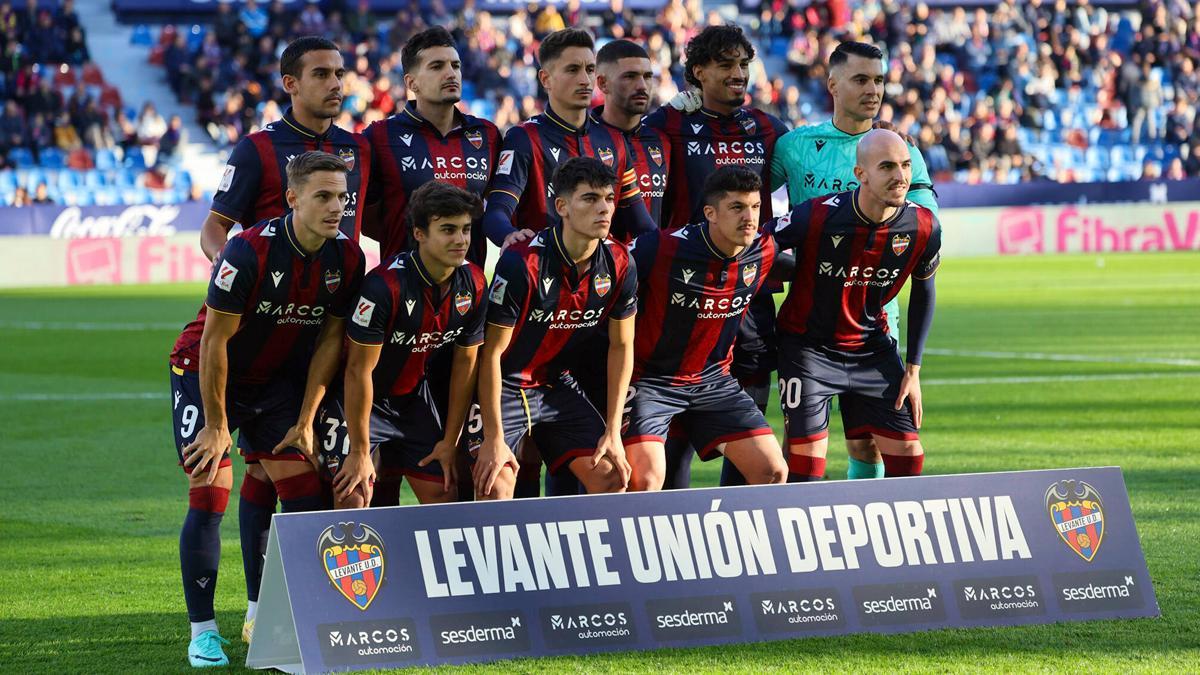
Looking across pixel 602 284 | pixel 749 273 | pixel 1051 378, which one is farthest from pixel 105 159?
pixel 602 284

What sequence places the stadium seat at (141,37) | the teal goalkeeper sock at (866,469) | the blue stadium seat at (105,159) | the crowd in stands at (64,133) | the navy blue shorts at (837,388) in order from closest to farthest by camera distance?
the navy blue shorts at (837,388), the teal goalkeeper sock at (866,469), the crowd in stands at (64,133), the blue stadium seat at (105,159), the stadium seat at (141,37)

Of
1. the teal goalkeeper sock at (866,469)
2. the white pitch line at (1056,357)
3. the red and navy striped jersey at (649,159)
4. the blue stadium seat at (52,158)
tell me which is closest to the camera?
the red and navy striped jersey at (649,159)

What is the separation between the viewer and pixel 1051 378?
12.6 meters

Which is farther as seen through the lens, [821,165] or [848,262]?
[821,165]

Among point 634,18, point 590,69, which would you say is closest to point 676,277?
point 590,69

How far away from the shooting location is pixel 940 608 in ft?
17.5

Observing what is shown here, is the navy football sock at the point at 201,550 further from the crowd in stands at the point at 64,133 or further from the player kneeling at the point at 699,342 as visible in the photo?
the crowd in stands at the point at 64,133

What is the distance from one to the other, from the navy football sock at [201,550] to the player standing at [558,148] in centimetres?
167

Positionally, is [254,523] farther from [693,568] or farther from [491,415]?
[693,568]

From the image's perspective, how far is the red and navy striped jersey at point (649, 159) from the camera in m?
6.64

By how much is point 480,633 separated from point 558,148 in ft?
7.61

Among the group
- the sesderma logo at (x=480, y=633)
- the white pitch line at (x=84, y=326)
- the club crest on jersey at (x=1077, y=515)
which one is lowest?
the white pitch line at (x=84, y=326)

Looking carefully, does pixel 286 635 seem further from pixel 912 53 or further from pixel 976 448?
pixel 912 53

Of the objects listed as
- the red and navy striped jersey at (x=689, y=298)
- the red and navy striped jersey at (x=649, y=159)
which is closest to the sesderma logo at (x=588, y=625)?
the red and navy striped jersey at (x=689, y=298)
